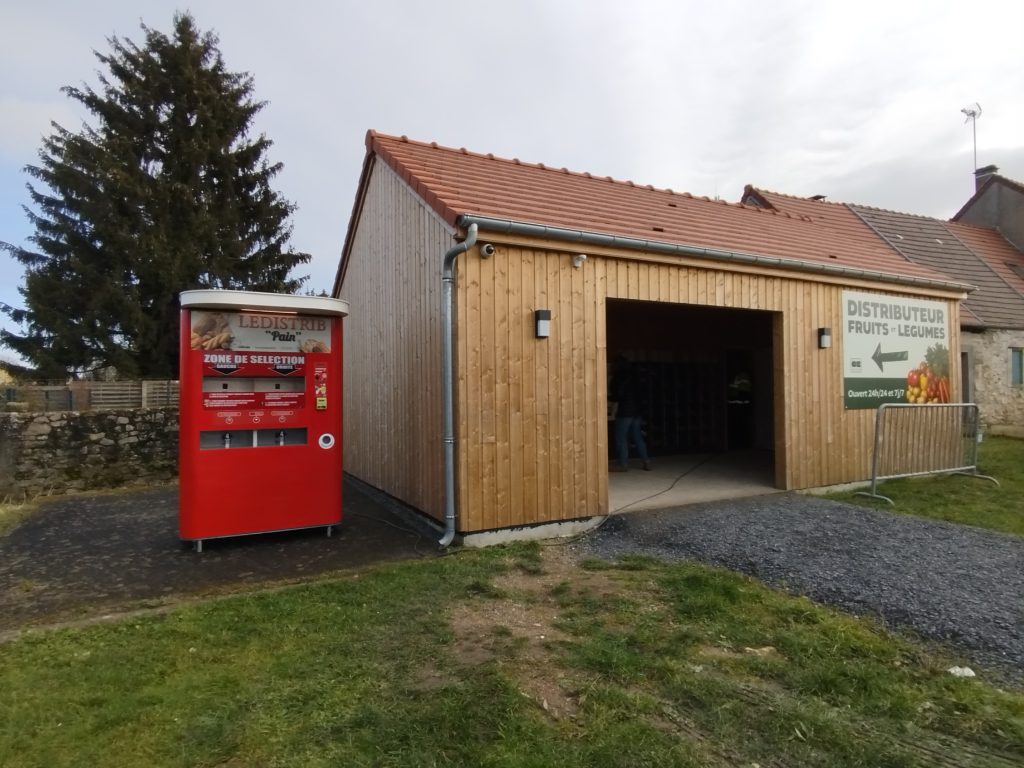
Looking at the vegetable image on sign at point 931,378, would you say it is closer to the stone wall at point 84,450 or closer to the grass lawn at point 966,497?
the grass lawn at point 966,497

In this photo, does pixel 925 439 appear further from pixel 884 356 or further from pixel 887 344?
pixel 887 344

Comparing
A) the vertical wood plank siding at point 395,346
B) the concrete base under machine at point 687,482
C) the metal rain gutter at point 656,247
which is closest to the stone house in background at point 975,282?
the metal rain gutter at point 656,247

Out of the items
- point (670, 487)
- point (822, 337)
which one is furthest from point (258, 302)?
point (822, 337)

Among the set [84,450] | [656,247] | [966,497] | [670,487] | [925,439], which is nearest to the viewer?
[656,247]

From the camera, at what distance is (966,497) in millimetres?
7922

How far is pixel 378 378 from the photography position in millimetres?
8312

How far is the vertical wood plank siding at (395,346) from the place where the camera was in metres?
6.36

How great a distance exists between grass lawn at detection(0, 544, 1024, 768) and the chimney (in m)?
22.8

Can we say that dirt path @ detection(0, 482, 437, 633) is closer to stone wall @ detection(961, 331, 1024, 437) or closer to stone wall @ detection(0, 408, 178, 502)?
stone wall @ detection(0, 408, 178, 502)

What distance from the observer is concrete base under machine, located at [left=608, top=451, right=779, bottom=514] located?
24.2ft

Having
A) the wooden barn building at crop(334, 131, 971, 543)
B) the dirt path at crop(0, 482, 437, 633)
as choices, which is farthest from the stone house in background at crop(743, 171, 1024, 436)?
the dirt path at crop(0, 482, 437, 633)

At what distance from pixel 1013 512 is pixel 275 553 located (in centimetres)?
821

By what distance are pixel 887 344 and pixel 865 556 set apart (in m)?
5.09

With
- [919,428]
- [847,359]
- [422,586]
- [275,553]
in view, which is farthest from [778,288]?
[275,553]
